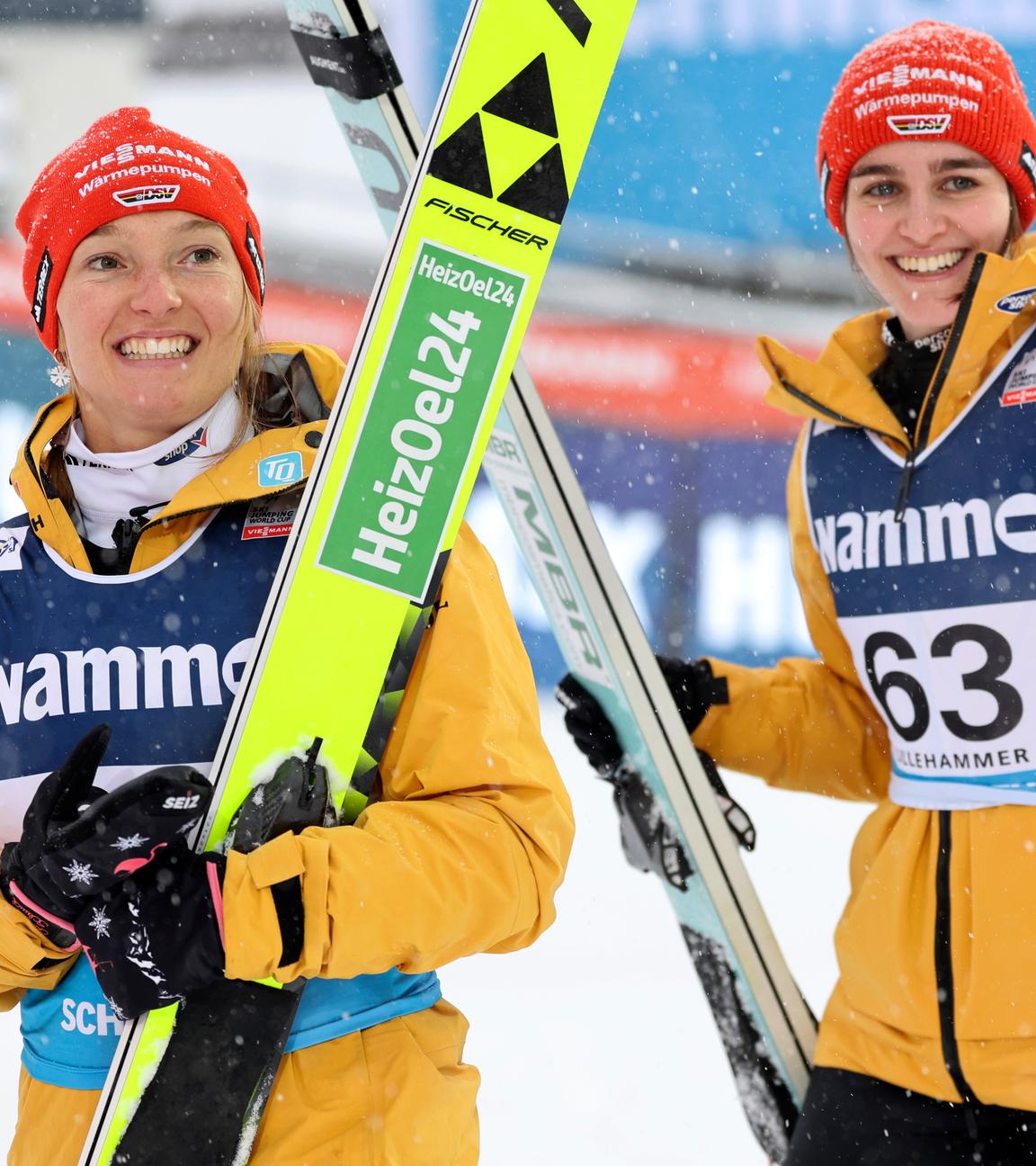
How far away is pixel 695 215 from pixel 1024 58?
1598 mm

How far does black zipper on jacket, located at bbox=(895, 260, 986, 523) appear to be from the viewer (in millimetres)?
2135

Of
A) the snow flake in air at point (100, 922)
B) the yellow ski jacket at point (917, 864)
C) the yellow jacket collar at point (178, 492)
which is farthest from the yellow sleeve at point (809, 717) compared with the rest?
the snow flake in air at point (100, 922)

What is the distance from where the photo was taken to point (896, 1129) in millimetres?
2105

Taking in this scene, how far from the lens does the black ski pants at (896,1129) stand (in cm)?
202

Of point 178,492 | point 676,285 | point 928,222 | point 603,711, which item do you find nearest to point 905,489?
point 928,222

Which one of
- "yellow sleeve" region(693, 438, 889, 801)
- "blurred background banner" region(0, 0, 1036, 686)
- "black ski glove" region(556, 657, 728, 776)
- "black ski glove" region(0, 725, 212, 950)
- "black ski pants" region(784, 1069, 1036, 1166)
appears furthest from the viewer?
"blurred background banner" region(0, 0, 1036, 686)

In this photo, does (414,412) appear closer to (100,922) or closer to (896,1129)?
(100,922)

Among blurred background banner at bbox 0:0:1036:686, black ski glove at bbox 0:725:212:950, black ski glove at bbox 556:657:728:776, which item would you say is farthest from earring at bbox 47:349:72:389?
blurred background banner at bbox 0:0:1036:686

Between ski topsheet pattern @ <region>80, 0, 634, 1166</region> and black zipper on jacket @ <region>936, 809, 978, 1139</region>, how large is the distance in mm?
917

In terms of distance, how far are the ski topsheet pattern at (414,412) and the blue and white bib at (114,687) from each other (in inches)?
2.2

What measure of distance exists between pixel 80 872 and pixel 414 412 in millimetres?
679

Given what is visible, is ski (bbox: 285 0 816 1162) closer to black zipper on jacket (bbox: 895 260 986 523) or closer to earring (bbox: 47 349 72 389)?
black zipper on jacket (bbox: 895 260 986 523)

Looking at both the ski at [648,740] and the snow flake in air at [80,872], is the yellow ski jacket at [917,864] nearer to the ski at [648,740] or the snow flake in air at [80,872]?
the ski at [648,740]

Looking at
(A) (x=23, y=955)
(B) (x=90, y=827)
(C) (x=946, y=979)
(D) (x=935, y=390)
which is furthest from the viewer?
(D) (x=935, y=390)
